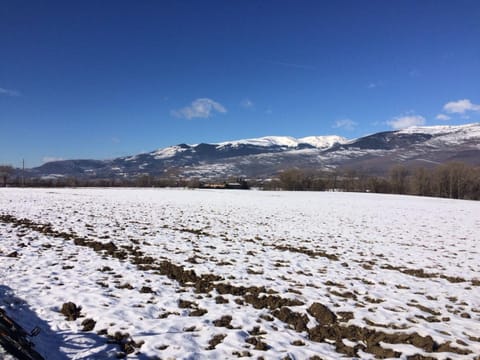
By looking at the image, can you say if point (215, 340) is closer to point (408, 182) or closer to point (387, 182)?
point (408, 182)

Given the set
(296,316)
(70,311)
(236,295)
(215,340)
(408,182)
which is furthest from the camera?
(408,182)

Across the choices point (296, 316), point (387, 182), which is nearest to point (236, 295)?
point (296, 316)

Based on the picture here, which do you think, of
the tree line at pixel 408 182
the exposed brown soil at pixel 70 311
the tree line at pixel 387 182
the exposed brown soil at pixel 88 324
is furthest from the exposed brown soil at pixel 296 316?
the tree line at pixel 387 182

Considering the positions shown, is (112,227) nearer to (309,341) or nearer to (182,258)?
(182,258)

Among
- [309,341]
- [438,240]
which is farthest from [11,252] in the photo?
[438,240]

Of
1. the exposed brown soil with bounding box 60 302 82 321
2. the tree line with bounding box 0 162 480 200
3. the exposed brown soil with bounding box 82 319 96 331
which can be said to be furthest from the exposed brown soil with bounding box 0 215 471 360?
the tree line with bounding box 0 162 480 200

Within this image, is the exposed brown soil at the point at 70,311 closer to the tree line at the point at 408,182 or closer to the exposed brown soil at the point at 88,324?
the exposed brown soil at the point at 88,324

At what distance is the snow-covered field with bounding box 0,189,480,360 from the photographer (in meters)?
6.02

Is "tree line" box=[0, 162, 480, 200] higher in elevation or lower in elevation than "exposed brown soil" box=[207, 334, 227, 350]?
higher

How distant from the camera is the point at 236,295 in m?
8.71

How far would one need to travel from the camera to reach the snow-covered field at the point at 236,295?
6020mm

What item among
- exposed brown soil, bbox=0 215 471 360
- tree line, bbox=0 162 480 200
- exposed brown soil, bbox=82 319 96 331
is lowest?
exposed brown soil, bbox=0 215 471 360

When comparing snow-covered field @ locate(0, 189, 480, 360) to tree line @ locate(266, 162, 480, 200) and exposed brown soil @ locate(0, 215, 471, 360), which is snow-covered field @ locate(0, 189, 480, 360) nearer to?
exposed brown soil @ locate(0, 215, 471, 360)

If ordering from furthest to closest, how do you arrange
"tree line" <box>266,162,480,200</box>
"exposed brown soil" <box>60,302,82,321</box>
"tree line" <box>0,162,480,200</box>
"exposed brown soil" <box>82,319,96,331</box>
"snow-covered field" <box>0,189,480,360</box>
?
"tree line" <box>0,162,480,200</box>, "tree line" <box>266,162,480,200</box>, "exposed brown soil" <box>60,302,82,321</box>, "exposed brown soil" <box>82,319,96,331</box>, "snow-covered field" <box>0,189,480,360</box>
